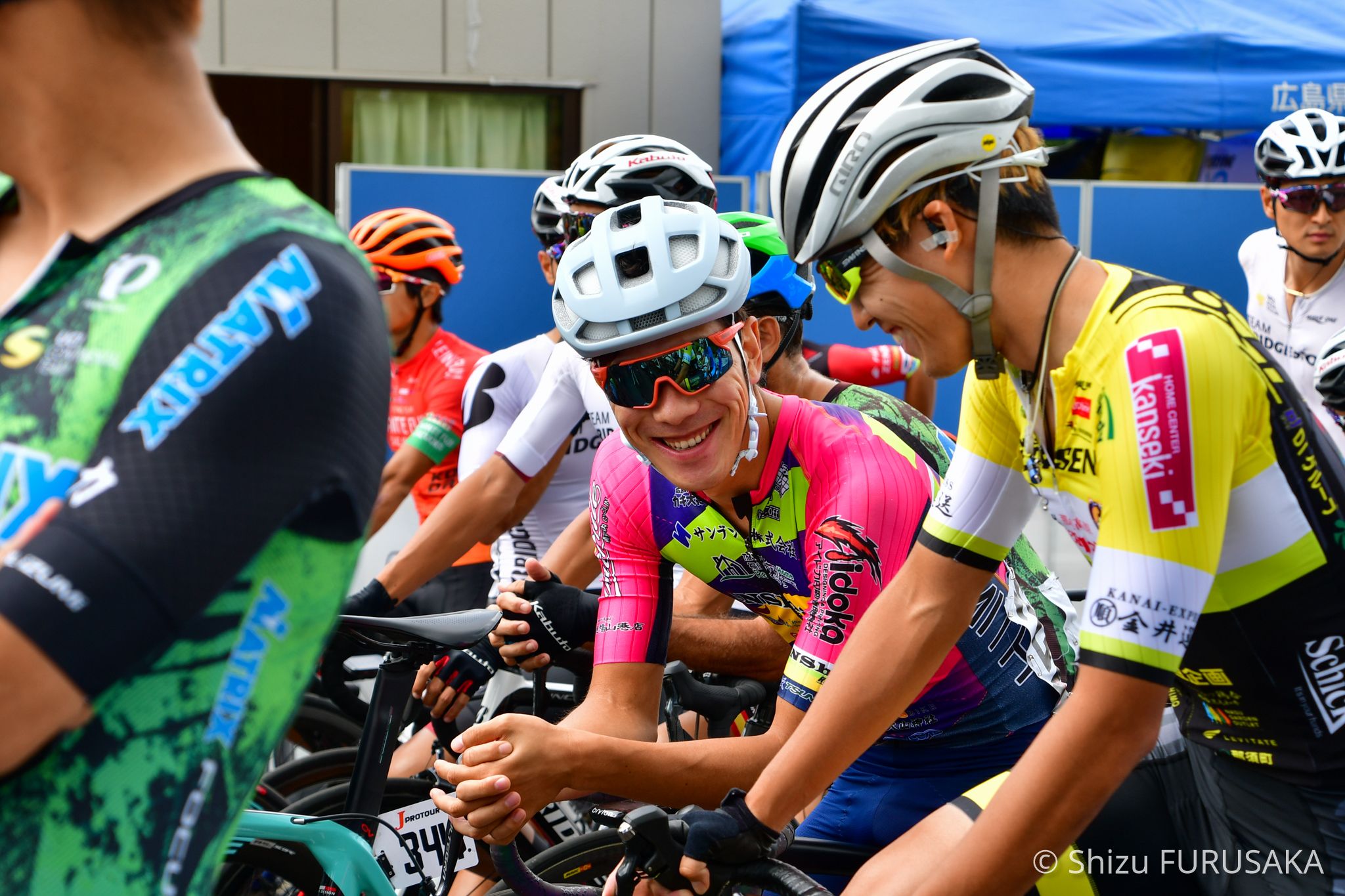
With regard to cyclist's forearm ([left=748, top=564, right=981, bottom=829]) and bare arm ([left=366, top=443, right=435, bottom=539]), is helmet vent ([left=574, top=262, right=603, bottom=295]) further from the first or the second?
bare arm ([left=366, top=443, right=435, bottom=539])

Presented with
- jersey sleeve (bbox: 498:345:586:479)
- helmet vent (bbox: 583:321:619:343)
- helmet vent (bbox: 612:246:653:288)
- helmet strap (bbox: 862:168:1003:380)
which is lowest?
jersey sleeve (bbox: 498:345:586:479)

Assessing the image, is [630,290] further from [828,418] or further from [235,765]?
[235,765]

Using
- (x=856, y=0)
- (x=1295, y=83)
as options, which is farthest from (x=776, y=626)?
(x=1295, y=83)

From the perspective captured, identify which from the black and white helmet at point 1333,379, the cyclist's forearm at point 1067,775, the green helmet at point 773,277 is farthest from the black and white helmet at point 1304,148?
the cyclist's forearm at point 1067,775

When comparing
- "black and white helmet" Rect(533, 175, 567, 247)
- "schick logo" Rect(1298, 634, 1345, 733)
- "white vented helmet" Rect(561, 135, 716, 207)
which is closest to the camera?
"schick logo" Rect(1298, 634, 1345, 733)

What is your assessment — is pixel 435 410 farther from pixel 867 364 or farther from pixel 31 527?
pixel 31 527

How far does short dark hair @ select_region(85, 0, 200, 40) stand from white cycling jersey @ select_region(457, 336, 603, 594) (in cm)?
376

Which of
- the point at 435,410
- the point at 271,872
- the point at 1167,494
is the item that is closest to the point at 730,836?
the point at 1167,494

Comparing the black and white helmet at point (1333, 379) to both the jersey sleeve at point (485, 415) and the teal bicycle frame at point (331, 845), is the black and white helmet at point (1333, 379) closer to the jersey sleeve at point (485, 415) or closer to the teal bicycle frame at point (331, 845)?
the jersey sleeve at point (485, 415)

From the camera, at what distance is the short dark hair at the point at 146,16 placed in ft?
3.61

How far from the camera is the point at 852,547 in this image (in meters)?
2.62

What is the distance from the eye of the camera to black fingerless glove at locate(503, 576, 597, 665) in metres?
3.16

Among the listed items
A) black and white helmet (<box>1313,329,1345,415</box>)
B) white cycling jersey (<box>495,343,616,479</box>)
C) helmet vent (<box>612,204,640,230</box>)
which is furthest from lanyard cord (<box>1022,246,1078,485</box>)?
white cycling jersey (<box>495,343,616,479</box>)

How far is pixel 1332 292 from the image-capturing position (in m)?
5.69
